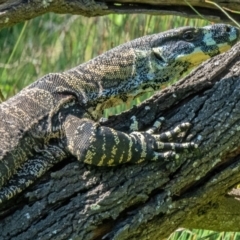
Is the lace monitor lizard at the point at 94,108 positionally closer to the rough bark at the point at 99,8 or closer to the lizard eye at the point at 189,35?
the lizard eye at the point at 189,35

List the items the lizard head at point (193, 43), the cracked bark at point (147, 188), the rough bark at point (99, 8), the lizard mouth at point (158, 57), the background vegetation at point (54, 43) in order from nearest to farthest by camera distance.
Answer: the cracked bark at point (147, 188) < the rough bark at point (99, 8) < the lizard head at point (193, 43) < the lizard mouth at point (158, 57) < the background vegetation at point (54, 43)

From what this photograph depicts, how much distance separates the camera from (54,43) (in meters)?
6.85

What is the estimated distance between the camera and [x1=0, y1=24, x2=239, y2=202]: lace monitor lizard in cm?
402

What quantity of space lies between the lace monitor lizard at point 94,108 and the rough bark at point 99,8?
0.12m

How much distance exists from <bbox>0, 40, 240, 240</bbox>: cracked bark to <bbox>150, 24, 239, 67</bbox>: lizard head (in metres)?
0.30

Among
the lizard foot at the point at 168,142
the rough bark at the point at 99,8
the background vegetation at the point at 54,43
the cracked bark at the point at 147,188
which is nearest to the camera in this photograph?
the cracked bark at the point at 147,188

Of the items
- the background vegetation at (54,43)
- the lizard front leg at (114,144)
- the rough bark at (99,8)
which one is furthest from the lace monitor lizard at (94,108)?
the background vegetation at (54,43)

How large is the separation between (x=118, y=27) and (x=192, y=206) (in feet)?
8.19

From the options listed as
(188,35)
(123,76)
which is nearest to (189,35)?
(188,35)

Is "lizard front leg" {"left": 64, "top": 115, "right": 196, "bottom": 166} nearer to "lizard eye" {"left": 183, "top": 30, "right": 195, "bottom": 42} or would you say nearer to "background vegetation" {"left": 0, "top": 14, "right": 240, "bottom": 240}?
"lizard eye" {"left": 183, "top": 30, "right": 195, "bottom": 42}

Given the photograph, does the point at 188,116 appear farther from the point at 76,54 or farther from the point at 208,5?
the point at 76,54

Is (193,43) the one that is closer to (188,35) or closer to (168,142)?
(188,35)

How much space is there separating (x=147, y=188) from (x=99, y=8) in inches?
43.0

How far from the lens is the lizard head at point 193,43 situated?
4398mm
